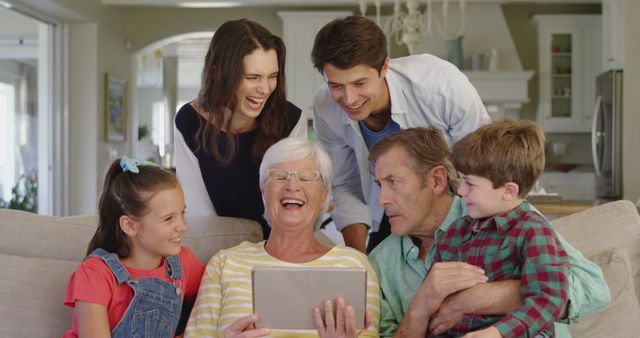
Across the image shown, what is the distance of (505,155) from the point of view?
1.75 meters

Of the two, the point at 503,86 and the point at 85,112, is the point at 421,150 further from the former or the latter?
the point at 503,86

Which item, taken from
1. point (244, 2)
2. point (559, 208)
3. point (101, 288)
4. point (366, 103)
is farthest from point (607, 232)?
point (244, 2)

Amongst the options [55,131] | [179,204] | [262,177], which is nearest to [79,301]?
[179,204]

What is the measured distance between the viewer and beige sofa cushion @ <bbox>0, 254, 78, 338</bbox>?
7.27 ft

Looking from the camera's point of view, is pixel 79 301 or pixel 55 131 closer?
pixel 79 301

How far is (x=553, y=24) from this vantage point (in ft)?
28.5

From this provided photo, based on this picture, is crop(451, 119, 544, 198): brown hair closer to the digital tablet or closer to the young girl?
the digital tablet

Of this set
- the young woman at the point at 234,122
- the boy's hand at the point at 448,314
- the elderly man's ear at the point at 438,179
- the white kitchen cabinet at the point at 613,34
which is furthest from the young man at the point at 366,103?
the white kitchen cabinet at the point at 613,34

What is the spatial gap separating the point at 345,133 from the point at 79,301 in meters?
1.10

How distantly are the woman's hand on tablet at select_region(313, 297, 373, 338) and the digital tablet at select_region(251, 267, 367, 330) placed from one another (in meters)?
0.01

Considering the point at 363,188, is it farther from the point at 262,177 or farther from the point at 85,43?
the point at 85,43

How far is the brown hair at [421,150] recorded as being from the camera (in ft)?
7.07

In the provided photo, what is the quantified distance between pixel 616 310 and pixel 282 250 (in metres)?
0.90

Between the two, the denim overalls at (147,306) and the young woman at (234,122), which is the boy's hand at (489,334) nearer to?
the denim overalls at (147,306)
